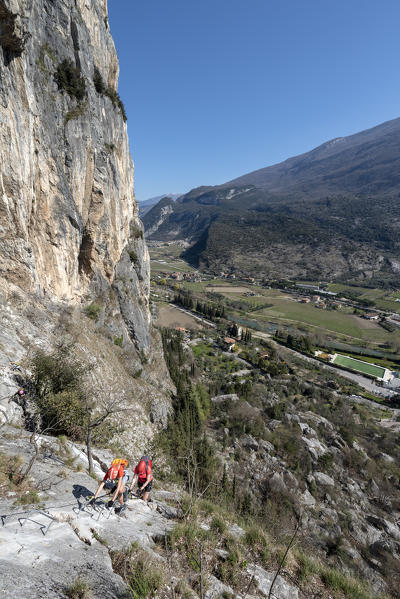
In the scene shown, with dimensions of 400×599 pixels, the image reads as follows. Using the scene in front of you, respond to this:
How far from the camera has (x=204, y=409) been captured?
38281mm

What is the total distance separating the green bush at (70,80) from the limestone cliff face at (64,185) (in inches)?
2.8

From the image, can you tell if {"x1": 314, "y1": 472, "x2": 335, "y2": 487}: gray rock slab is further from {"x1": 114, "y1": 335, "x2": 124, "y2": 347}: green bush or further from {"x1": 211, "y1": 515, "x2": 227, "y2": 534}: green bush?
{"x1": 211, "y1": 515, "x2": 227, "y2": 534}: green bush

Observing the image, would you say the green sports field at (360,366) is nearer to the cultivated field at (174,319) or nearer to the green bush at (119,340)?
the cultivated field at (174,319)

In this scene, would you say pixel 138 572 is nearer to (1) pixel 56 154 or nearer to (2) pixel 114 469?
(2) pixel 114 469

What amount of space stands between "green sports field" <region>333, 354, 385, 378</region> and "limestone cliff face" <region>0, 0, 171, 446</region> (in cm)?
6432

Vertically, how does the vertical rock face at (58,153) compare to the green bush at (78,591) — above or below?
above

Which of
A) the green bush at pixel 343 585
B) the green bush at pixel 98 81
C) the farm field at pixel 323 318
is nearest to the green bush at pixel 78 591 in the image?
the green bush at pixel 343 585

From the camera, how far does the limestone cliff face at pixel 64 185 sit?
12.9m

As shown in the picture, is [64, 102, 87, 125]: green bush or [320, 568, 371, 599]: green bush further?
[64, 102, 87, 125]: green bush

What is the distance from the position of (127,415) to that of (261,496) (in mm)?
16296

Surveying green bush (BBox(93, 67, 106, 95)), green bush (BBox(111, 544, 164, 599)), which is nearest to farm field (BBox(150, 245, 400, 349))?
green bush (BBox(93, 67, 106, 95))

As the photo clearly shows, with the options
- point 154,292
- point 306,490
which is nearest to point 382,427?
point 306,490

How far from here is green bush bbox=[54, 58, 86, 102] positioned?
17.9 metres

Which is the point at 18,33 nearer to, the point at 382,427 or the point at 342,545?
the point at 342,545
